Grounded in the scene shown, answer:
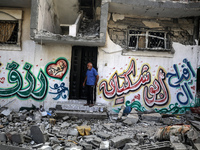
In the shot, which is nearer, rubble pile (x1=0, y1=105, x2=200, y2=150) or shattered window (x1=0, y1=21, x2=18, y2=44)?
rubble pile (x1=0, y1=105, x2=200, y2=150)

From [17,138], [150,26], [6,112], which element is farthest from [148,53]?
[6,112]

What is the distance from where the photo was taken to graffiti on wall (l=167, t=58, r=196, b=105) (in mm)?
7727

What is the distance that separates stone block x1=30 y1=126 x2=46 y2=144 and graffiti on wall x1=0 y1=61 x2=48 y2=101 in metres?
3.07

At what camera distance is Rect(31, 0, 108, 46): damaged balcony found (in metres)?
6.46

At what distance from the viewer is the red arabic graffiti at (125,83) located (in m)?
7.48

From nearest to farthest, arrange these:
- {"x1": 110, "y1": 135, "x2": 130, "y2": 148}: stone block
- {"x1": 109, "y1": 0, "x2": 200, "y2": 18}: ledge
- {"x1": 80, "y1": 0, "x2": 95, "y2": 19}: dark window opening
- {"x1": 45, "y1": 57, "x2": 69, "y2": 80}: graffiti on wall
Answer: {"x1": 110, "y1": 135, "x2": 130, "y2": 148}: stone block → {"x1": 109, "y1": 0, "x2": 200, "y2": 18}: ledge → {"x1": 45, "y1": 57, "x2": 69, "y2": 80}: graffiti on wall → {"x1": 80, "y1": 0, "x2": 95, "y2": 19}: dark window opening

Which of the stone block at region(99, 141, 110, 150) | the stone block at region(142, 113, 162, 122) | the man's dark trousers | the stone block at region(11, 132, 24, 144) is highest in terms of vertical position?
the man's dark trousers

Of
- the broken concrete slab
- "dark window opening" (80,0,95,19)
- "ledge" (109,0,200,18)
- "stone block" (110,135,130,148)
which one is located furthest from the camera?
"dark window opening" (80,0,95,19)

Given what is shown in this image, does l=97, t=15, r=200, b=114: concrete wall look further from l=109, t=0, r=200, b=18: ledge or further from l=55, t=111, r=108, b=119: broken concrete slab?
l=55, t=111, r=108, b=119: broken concrete slab

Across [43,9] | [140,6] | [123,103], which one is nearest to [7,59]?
[43,9]

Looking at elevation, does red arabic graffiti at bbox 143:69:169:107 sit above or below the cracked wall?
below

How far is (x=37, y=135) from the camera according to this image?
444cm

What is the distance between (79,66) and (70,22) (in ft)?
11.1

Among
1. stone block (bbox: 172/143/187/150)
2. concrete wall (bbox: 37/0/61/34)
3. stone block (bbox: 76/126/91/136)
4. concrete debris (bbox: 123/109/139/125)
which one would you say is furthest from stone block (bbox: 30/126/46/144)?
concrete wall (bbox: 37/0/61/34)
